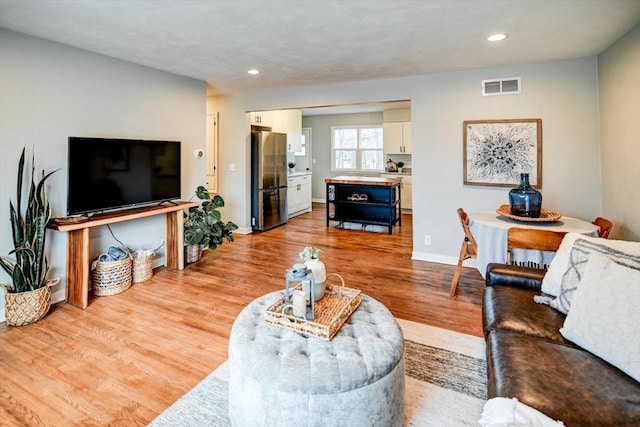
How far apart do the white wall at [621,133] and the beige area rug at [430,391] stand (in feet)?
6.26

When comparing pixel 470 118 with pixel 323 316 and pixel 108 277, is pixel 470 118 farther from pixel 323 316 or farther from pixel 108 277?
pixel 108 277

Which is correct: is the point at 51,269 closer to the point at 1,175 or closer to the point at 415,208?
the point at 1,175

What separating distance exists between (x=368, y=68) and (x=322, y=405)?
12.2 ft

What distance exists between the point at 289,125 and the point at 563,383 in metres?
6.95

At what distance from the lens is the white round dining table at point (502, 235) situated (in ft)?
9.00

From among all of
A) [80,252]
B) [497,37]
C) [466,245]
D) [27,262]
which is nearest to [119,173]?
[80,252]

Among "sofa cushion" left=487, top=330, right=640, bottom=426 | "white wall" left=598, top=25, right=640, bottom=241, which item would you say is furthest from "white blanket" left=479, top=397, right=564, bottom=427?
"white wall" left=598, top=25, right=640, bottom=241

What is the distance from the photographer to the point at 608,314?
1.56 meters

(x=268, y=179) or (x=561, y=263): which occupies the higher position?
(x=268, y=179)

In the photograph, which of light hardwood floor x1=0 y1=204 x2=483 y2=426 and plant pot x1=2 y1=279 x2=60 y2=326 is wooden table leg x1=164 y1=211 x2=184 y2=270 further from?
plant pot x1=2 y1=279 x2=60 y2=326

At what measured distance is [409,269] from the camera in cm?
426

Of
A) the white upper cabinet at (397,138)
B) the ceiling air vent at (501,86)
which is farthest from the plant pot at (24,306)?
the white upper cabinet at (397,138)

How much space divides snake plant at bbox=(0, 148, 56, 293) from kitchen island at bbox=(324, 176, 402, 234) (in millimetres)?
4532

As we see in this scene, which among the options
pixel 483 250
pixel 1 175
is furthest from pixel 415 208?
pixel 1 175
